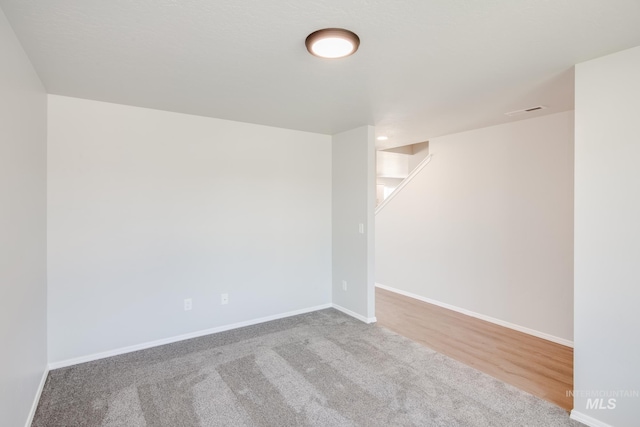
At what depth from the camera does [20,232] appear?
190 cm

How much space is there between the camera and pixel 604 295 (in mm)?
1980

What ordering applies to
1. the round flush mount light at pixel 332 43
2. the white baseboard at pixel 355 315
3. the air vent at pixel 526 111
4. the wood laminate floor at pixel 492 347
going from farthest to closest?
the white baseboard at pixel 355 315
the air vent at pixel 526 111
the wood laminate floor at pixel 492 347
the round flush mount light at pixel 332 43

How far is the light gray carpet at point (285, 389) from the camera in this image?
2.08 metres

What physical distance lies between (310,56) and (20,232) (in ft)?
6.69

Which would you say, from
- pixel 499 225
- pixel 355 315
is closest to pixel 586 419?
pixel 499 225

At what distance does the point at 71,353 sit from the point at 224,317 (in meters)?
1.34

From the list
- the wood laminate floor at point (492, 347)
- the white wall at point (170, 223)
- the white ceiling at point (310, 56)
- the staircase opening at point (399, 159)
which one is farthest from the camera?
the staircase opening at point (399, 159)

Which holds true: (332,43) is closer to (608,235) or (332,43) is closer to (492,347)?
(608,235)

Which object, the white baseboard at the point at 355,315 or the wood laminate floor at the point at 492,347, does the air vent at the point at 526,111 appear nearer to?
the wood laminate floor at the point at 492,347

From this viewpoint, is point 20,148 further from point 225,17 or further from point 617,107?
point 617,107

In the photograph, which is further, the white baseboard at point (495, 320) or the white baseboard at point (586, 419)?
the white baseboard at point (495, 320)

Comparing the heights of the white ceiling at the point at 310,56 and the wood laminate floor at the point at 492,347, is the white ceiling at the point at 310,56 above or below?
above

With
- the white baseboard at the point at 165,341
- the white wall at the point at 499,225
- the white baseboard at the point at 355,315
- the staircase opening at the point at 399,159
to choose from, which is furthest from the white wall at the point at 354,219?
the staircase opening at the point at 399,159

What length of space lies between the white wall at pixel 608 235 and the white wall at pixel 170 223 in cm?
277
